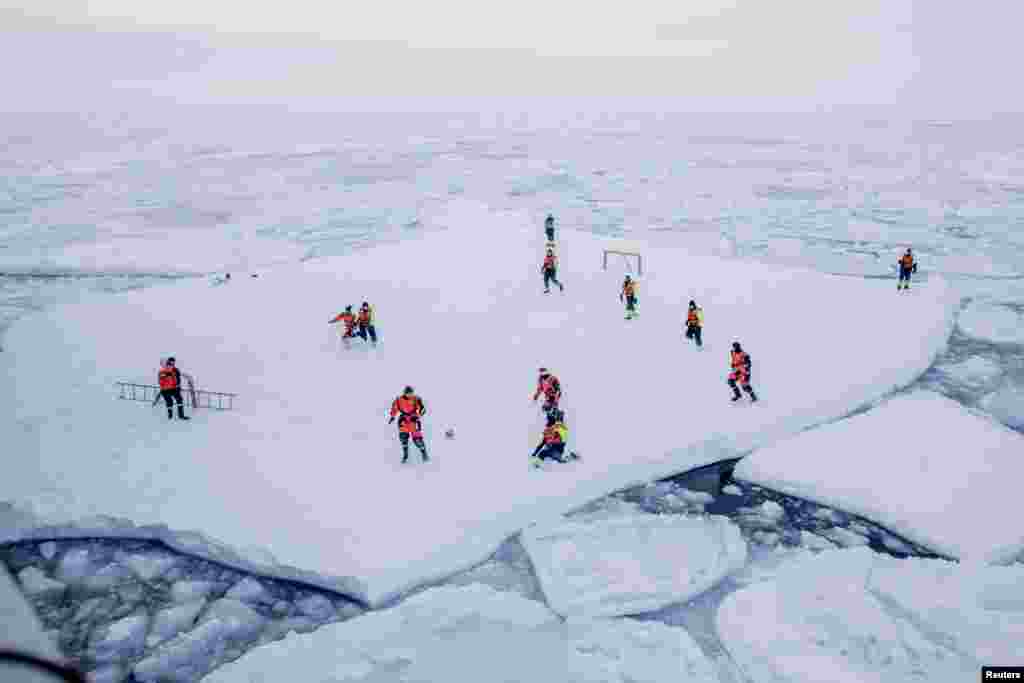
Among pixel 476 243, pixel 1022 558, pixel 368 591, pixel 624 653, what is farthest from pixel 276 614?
pixel 476 243

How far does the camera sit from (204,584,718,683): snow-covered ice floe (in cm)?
593

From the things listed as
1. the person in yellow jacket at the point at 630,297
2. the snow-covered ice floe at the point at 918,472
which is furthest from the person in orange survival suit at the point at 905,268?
the person in yellow jacket at the point at 630,297

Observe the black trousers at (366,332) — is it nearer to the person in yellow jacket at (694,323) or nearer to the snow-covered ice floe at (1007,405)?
the person in yellow jacket at (694,323)

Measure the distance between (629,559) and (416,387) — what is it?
5.40 metres

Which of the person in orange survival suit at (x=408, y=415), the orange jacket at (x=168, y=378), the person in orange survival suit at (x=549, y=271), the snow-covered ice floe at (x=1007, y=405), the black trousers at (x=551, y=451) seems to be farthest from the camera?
the person in orange survival suit at (x=549, y=271)

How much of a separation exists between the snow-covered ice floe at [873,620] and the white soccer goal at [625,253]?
1062cm

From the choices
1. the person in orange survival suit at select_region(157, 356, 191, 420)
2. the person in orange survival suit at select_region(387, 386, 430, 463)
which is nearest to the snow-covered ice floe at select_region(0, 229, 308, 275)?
the person in orange survival suit at select_region(157, 356, 191, 420)

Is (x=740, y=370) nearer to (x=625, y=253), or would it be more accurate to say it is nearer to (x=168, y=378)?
(x=625, y=253)

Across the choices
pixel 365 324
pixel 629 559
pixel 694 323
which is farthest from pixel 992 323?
pixel 365 324

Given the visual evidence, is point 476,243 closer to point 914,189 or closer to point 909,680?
point 909,680

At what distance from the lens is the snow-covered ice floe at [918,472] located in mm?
7848

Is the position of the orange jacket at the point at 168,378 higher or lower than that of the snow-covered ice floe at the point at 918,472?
higher

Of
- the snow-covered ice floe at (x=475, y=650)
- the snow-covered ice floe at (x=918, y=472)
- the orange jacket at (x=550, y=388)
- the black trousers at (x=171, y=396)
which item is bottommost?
the snow-covered ice floe at (x=475, y=650)

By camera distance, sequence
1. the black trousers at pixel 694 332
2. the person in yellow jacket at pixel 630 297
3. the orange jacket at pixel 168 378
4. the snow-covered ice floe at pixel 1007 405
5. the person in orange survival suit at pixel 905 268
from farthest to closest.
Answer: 1. the person in orange survival suit at pixel 905 268
2. the person in yellow jacket at pixel 630 297
3. the black trousers at pixel 694 332
4. the snow-covered ice floe at pixel 1007 405
5. the orange jacket at pixel 168 378
